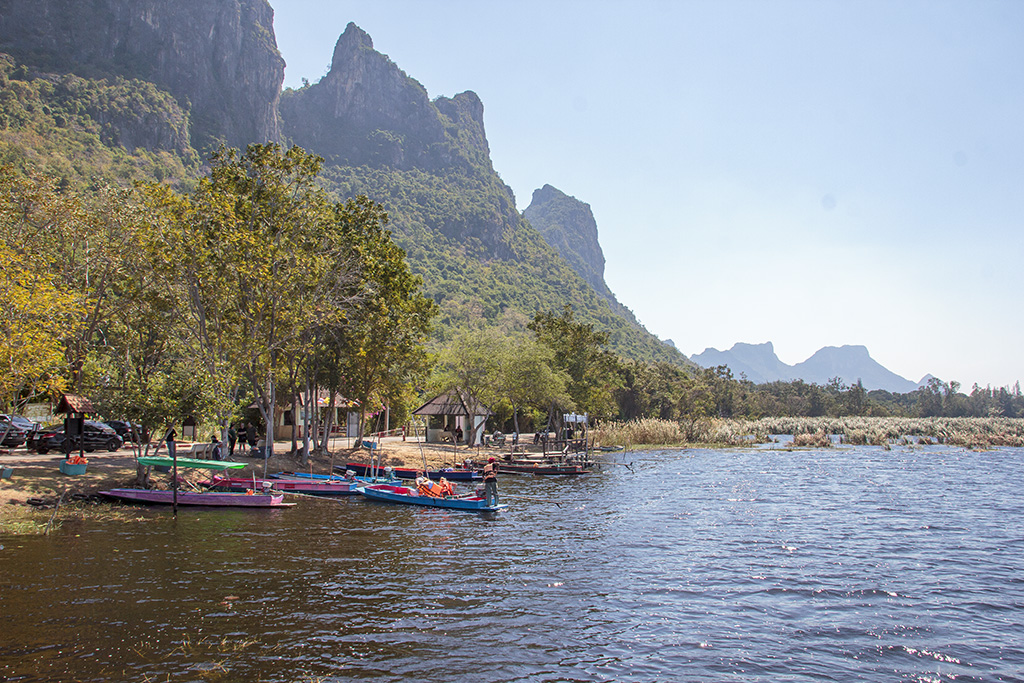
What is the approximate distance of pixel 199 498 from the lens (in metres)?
28.3

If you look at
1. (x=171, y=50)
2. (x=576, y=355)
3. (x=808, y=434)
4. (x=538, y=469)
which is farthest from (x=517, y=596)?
(x=171, y=50)

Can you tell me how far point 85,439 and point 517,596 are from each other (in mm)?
31492

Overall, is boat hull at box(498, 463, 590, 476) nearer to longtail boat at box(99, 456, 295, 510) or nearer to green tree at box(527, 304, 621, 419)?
longtail boat at box(99, 456, 295, 510)

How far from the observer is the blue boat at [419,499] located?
2894 cm

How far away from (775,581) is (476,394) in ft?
133

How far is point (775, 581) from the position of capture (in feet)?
61.8

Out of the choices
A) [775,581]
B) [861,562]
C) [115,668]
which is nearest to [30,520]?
[115,668]

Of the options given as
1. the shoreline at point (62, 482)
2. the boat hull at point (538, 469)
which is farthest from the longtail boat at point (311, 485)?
the boat hull at point (538, 469)

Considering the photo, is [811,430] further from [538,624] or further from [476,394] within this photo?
[538,624]

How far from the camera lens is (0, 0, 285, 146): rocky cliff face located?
14738cm

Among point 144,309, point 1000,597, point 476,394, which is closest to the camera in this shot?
point 1000,597

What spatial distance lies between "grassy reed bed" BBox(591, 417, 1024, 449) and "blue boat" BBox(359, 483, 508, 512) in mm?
42037

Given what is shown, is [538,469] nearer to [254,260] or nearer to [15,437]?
[254,260]

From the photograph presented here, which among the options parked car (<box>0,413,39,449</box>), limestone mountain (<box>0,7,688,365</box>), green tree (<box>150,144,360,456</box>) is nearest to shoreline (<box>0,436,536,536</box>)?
parked car (<box>0,413,39,449</box>)
